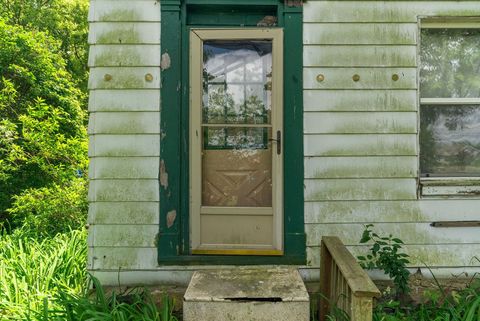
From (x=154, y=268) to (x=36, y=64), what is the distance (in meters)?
5.57

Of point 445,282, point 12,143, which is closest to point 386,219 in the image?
point 445,282

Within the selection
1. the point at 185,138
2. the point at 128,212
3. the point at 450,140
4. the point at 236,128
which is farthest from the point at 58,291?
the point at 450,140

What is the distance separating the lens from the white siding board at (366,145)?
3.21m

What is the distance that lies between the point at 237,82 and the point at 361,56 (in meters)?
1.02

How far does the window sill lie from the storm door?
3.88 ft

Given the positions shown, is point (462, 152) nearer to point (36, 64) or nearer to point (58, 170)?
point (58, 170)

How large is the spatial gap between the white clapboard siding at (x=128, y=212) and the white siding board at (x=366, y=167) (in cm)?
134

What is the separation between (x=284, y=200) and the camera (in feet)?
10.4

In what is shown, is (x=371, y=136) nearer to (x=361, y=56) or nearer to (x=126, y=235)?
(x=361, y=56)

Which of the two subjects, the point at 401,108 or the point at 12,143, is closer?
the point at 401,108

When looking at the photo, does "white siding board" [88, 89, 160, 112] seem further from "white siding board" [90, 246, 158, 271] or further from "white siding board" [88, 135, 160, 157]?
"white siding board" [90, 246, 158, 271]

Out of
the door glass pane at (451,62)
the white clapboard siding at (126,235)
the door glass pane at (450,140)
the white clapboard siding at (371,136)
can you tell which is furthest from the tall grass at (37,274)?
the door glass pane at (451,62)

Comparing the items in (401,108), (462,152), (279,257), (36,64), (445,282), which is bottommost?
(445,282)

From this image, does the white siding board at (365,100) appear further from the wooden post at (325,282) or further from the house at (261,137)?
the wooden post at (325,282)
